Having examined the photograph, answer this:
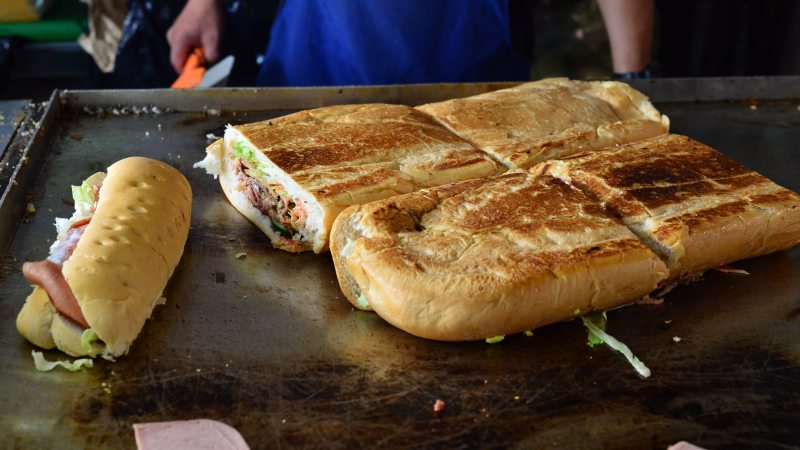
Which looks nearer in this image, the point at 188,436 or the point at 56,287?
the point at 188,436

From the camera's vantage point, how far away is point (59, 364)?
2.78 meters

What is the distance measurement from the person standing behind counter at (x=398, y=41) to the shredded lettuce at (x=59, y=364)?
292 cm

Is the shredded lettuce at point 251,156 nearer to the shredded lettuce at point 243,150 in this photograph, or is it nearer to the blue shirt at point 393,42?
the shredded lettuce at point 243,150

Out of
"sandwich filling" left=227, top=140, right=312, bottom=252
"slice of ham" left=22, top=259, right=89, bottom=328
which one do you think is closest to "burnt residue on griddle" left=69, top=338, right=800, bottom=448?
"slice of ham" left=22, top=259, right=89, bottom=328

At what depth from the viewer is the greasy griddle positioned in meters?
2.59

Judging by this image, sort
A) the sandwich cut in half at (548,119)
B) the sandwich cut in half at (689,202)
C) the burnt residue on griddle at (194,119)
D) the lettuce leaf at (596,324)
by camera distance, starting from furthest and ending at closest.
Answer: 1. the burnt residue on griddle at (194,119)
2. the sandwich cut in half at (548,119)
3. the sandwich cut in half at (689,202)
4. the lettuce leaf at (596,324)

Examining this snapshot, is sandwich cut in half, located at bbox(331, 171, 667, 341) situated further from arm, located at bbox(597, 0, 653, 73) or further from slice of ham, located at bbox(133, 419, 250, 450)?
arm, located at bbox(597, 0, 653, 73)

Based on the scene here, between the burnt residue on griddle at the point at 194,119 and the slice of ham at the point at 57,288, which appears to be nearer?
the slice of ham at the point at 57,288

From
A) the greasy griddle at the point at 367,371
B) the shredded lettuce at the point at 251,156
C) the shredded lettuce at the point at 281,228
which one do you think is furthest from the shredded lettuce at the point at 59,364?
the shredded lettuce at the point at 251,156

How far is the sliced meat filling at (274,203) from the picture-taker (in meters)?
3.50

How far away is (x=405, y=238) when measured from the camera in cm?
304

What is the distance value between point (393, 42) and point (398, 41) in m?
0.03

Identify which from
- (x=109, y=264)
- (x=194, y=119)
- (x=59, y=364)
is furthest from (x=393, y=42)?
(x=59, y=364)

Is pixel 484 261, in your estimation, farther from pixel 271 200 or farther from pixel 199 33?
pixel 199 33
